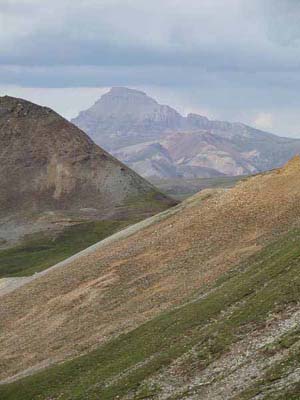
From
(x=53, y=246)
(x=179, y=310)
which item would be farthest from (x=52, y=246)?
(x=179, y=310)

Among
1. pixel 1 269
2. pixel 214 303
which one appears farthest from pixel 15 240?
pixel 214 303

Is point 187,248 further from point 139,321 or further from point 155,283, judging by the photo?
point 139,321

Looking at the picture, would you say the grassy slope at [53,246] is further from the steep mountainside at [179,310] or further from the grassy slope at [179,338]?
the grassy slope at [179,338]

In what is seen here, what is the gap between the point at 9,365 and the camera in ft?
193

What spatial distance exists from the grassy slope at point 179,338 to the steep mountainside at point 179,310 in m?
0.13

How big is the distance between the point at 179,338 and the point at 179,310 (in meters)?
7.84

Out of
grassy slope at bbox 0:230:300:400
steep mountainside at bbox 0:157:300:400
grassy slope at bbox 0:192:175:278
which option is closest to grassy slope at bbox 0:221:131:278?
grassy slope at bbox 0:192:175:278

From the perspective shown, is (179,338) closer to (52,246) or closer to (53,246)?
(53,246)

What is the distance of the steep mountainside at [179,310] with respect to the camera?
3597 centimetres

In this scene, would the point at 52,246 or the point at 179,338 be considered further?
the point at 52,246

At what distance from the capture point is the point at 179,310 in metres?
51.9

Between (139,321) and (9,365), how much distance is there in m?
13.5

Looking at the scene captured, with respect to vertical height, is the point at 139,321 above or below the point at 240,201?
below

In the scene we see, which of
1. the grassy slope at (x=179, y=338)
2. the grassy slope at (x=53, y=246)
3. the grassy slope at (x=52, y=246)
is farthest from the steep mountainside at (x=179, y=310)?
the grassy slope at (x=52, y=246)
